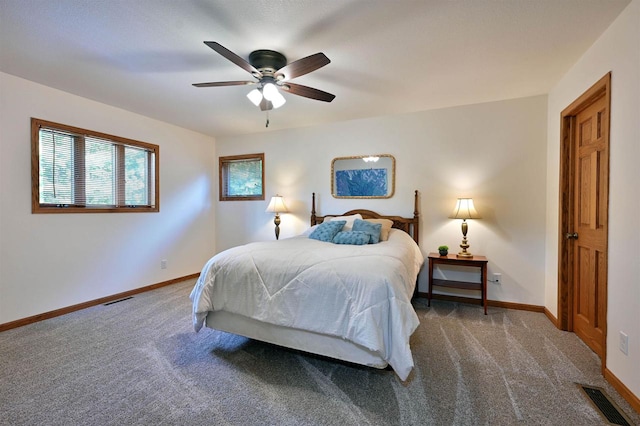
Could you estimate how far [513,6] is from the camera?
1790mm

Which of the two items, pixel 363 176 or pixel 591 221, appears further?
pixel 363 176

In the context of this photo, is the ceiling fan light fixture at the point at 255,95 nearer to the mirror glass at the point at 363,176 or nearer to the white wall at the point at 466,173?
the white wall at the point at 466,173

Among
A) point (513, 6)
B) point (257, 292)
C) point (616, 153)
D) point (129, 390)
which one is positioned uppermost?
point (513, 6)

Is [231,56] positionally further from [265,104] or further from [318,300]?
[318,300]

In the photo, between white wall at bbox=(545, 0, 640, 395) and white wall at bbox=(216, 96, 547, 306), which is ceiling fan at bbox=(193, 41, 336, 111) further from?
white wall at bbox=(545, 0, 640, 395)

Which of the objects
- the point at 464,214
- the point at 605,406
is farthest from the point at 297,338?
the point at 464,214

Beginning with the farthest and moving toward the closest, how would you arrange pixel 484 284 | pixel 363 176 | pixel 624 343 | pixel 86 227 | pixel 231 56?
pixel 363 176 < pixel 86 227 < pixel 484 284 < pixel 231 56 < pixel 624 343

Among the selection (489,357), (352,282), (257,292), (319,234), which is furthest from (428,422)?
(319,234)

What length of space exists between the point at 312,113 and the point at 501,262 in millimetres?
3022

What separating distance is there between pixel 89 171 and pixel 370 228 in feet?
11.3

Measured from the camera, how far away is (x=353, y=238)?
3023 millimetres

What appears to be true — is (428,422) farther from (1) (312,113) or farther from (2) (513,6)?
(1) (312,113)

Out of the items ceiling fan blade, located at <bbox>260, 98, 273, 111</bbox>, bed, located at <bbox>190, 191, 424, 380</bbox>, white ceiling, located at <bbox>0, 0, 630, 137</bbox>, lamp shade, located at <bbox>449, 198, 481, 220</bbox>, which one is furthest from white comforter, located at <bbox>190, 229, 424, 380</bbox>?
white ceiling, located at <bbox>0, 0, 630, 137</bbox>

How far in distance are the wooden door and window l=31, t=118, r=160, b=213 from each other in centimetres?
498
